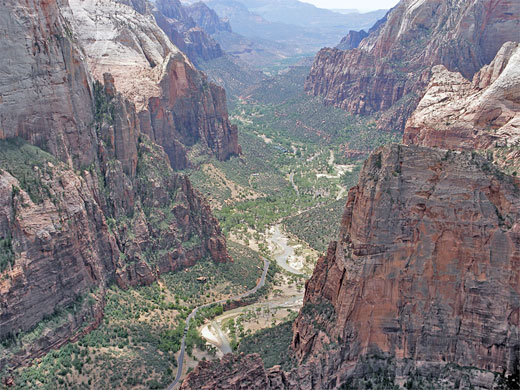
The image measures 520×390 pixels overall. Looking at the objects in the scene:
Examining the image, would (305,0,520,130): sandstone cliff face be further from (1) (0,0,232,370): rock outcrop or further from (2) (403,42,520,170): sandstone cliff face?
(1) (0,0,232,370): rock outcrop

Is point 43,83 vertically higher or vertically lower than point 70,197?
higher

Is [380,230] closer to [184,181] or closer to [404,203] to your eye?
[404,203]

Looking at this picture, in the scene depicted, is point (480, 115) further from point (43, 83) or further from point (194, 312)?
point (43, 83)

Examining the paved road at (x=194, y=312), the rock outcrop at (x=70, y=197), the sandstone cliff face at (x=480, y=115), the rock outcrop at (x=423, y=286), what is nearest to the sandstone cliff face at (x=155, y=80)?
the rock outcrop at (x=70, y=197)

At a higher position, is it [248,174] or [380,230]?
[380,230]

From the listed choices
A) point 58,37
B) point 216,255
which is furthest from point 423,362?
point 58,37

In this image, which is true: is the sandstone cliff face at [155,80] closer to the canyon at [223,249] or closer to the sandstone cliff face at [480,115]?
the canyon at [223,249]

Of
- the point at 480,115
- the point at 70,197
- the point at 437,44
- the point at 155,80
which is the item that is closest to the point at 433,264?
the point at 480,115
